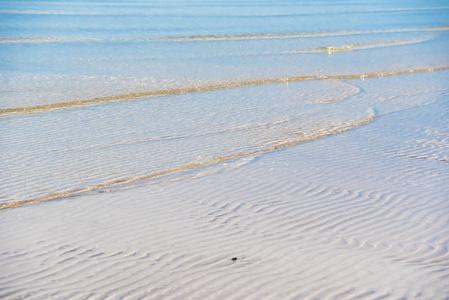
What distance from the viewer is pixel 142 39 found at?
25094mm

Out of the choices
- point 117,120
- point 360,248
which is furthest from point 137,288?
point 117,120

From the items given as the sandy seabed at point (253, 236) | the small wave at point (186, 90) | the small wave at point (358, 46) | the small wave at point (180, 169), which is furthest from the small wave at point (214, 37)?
the sandy seabed at point (253, 236)

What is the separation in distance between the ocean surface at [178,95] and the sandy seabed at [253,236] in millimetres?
786

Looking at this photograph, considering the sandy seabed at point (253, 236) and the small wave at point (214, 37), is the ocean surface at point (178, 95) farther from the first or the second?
the sandy seabed at point (253, 236)

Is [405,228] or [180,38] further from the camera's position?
[180,38]

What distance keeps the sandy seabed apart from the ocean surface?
79cm

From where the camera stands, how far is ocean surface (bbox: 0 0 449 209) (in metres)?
8.02

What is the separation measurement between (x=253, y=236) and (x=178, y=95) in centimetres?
809

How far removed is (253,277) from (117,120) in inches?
266

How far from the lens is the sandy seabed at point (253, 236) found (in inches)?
174

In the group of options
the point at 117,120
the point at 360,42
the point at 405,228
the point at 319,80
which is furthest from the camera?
the point at 360,42

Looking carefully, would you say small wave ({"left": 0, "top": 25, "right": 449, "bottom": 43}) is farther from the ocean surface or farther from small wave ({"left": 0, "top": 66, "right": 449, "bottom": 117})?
small wave ({"left": 0, "top": 66, "right": 449, "bottom": 117})

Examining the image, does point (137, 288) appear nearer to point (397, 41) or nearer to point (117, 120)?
point (117, 120)

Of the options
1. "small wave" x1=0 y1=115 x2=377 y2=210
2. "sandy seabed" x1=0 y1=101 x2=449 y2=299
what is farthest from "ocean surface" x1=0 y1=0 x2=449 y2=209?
"sandy seabed" x1=0 y1=101 x2=449 y2=299
